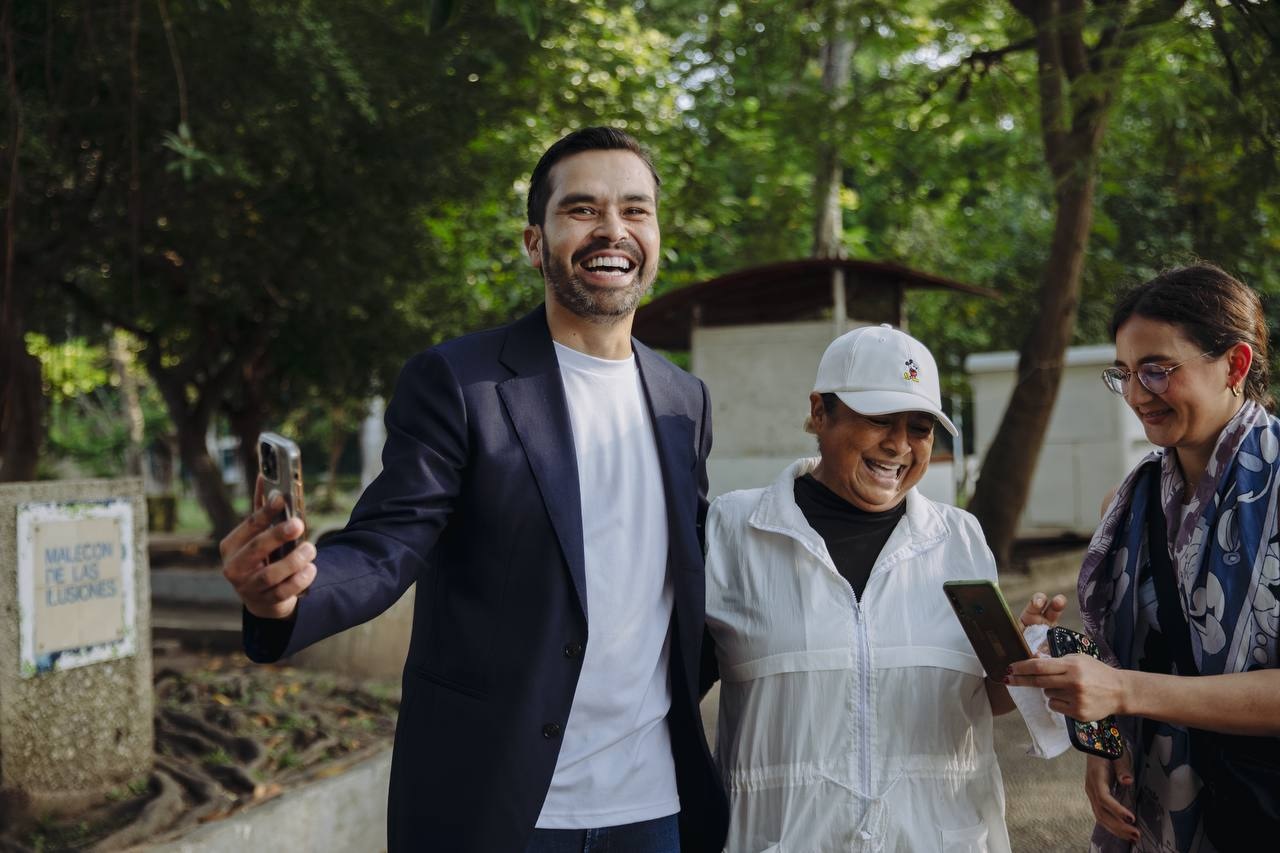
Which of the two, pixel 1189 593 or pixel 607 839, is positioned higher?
pixel 1189 593

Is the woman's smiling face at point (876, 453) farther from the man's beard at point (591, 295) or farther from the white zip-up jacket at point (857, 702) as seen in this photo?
the man's beard at point (591, 295)

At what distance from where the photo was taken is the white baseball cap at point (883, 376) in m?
2.60

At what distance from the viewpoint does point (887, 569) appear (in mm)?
2598

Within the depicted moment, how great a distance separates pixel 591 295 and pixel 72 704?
13.5ft

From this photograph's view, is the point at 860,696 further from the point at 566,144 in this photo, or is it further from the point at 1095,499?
the point at 1095,499

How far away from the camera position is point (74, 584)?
215 inches

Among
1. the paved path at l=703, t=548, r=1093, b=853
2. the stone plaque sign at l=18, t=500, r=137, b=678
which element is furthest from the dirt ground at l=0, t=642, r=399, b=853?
the paved path at l=703, t=548, r=1093, b=853

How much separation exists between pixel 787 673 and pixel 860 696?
0.16 metres

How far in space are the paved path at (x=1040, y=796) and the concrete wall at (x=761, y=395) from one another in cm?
432

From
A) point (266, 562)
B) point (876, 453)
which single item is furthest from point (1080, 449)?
point (266, 562)

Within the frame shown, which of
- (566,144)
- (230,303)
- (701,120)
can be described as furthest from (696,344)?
(566,144)

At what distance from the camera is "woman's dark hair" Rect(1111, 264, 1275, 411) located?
2393mm

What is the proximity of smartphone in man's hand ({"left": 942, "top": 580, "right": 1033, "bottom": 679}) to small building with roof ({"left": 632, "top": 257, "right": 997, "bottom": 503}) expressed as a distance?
824 cm

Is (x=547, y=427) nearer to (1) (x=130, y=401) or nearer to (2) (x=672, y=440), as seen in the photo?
(2) (x=672, y=440)
